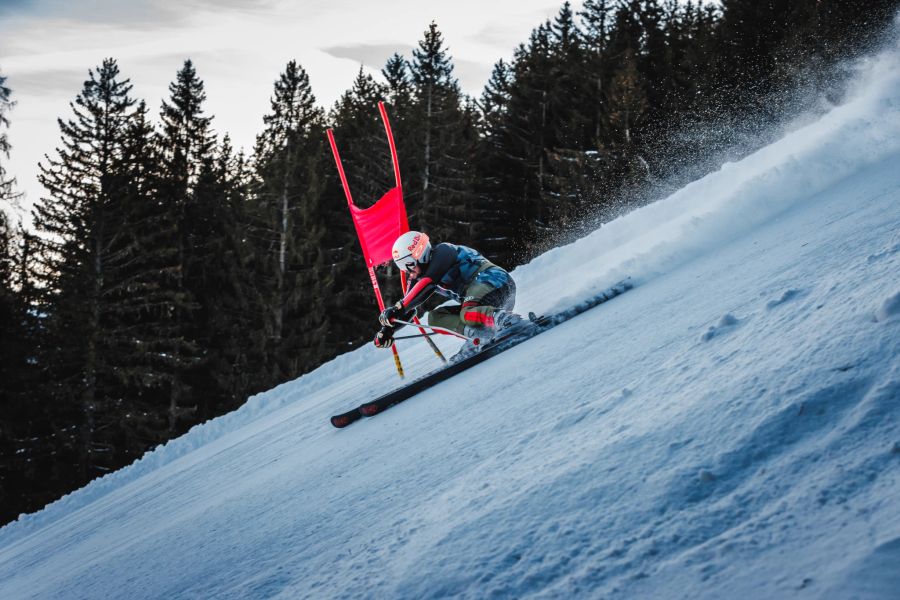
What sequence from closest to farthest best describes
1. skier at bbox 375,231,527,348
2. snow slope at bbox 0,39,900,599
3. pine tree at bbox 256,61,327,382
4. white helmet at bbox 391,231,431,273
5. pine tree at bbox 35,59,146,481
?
snow slope at bbox 0,39,900,599
skier at bbox 375,231,527,348
white helmet at bbox 391,231,431,273
pine tree at bbox 35,59,146,481
pine tree at bbox 256,61,327,382

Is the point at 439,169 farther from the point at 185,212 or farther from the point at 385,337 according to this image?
the point at 385,337

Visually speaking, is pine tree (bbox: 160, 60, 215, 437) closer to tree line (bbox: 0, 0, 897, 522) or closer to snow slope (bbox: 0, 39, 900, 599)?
tree line (bbox: 0, 0, 897, 522)

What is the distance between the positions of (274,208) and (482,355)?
21.0 meters

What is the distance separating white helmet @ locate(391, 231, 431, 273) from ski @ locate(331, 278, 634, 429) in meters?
1.13

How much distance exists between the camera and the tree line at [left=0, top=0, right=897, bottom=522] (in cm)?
2052

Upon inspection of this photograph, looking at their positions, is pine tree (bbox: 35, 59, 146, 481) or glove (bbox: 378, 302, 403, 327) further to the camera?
pine tree (bbox: 35, 59, 146, 481)

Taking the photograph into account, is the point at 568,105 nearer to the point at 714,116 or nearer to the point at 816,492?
the point at 714,116

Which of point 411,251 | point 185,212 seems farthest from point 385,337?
point 185,212

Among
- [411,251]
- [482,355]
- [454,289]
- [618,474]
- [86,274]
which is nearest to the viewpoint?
[618,474]

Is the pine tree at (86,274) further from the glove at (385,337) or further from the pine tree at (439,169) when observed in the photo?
the glove at (385,337)

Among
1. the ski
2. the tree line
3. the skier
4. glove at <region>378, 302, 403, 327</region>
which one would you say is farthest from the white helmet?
the tree line

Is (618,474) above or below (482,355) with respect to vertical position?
below

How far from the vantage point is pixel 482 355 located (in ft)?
19.0

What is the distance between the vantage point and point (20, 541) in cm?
672
